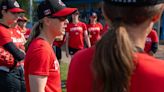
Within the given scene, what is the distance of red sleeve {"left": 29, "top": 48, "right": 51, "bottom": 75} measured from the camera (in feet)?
9.86

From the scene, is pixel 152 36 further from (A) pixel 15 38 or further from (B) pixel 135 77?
(B) pixel 135 77

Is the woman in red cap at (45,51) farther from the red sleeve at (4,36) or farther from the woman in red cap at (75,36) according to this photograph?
the woman in red cap at (75,36)

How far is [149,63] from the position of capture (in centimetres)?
167

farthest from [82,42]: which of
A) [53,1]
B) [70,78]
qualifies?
[70,78]

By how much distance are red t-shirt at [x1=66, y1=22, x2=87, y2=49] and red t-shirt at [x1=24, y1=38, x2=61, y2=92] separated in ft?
24.4

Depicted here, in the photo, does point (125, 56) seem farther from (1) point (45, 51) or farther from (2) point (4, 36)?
(2) point (4, 36)

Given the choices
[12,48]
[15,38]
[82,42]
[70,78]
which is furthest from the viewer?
[82,42]

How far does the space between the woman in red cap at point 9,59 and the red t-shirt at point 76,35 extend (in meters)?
5.47

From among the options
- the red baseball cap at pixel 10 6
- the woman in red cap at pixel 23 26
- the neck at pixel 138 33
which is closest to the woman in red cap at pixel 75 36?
the woman in red cap at pixel 23 26

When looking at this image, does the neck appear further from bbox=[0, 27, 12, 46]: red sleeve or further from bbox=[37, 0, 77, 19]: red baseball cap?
bbox=[0, 27, 12, 46]: red sleeve

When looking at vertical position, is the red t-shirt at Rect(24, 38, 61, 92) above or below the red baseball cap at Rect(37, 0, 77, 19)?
below

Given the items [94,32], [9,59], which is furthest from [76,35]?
[9,59]

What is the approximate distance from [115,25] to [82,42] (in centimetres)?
903

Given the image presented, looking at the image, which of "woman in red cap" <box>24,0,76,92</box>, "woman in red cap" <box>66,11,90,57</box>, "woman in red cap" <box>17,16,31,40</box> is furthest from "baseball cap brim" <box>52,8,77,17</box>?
"woman in red cap" <box>66,11,90,57</box>
